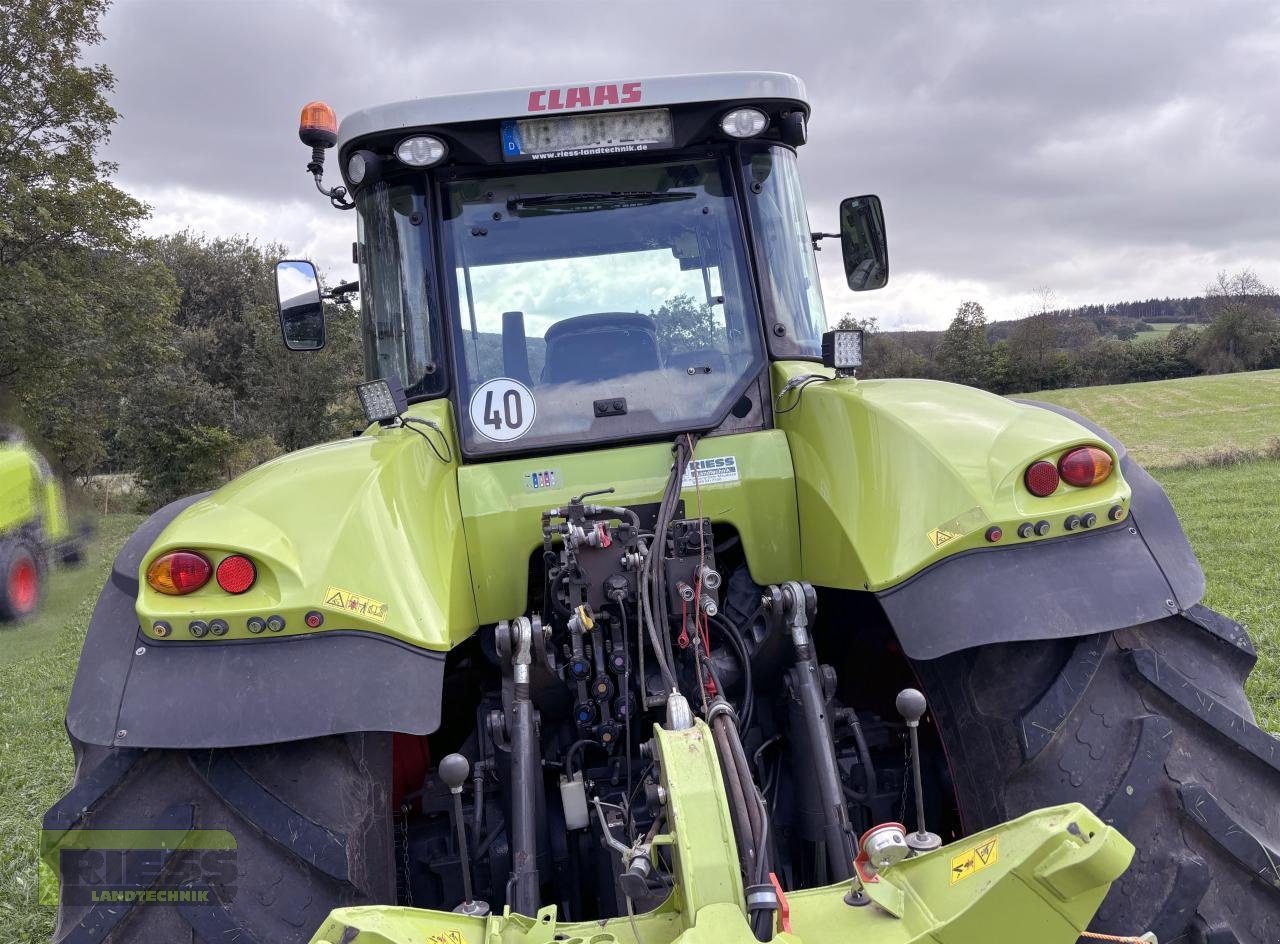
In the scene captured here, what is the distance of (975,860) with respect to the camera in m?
1.63

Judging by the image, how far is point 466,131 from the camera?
A: 2969 millimetres

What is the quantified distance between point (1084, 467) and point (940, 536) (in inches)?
14.8

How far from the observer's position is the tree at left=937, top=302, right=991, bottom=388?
42.5 metres

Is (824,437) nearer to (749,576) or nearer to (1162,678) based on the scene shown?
(749,576)

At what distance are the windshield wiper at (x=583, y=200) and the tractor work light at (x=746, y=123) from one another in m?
0.31

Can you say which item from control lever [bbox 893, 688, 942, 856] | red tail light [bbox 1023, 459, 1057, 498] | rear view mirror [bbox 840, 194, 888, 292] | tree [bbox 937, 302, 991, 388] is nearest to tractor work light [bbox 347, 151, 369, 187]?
rear view mirror [bbox 840, 194, 888, 292]

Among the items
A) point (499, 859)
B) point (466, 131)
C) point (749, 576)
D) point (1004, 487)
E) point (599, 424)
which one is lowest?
Answer: point (499, 859)

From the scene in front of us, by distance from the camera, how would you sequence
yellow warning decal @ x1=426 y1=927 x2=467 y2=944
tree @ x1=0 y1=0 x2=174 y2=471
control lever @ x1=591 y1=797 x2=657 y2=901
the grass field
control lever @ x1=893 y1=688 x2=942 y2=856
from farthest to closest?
tree @ x1=0 y1=0 x2=174 y2=471 < the grass field < control lever @ x1=893 y1=688 x2=942 y2=856 < control lever @ x1=591 y1=797 x2=657 y2=901 < yellow warning decal @ x1=426 y1=927 x2=467 y2=944

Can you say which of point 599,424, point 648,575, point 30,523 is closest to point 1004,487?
point 648,575

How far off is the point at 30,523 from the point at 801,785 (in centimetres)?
1011

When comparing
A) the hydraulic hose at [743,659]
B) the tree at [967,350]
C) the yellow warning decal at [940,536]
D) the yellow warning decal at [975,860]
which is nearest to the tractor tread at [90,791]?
the hydraulic hose at [743,659]

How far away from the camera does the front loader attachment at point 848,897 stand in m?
Answer: 1.49

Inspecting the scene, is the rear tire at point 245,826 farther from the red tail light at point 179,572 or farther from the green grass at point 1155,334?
the green grass at point 1155,334

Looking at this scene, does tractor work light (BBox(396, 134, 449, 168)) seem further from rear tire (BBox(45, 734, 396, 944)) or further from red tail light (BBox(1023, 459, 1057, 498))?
red tail light (BBox(1023, 459, 1057, 498))
